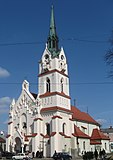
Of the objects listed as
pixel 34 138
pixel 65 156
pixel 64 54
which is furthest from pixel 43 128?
pixel 64 54

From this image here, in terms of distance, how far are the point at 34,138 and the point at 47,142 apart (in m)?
2.71

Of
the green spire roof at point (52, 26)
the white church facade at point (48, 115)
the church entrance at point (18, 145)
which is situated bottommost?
the church entrance at point (18, 145)

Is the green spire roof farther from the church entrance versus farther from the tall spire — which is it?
the church entrance

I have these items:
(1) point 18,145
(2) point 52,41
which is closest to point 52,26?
(2) point 52,41

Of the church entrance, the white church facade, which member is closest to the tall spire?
the white church facade

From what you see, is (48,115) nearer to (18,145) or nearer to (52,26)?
(18,145)

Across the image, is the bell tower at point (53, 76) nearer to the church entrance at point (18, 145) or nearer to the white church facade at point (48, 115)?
the white church facade at point (48, 115)

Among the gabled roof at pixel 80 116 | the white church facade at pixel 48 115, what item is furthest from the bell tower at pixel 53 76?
the gabled roof at pixel 80 116

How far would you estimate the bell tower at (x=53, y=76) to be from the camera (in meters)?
57.9

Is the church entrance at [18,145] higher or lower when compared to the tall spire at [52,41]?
lower

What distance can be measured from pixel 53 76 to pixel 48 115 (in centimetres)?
847

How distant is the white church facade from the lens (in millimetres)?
55156

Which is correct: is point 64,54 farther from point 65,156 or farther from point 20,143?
point 65,156

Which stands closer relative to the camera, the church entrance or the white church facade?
the white church facade
